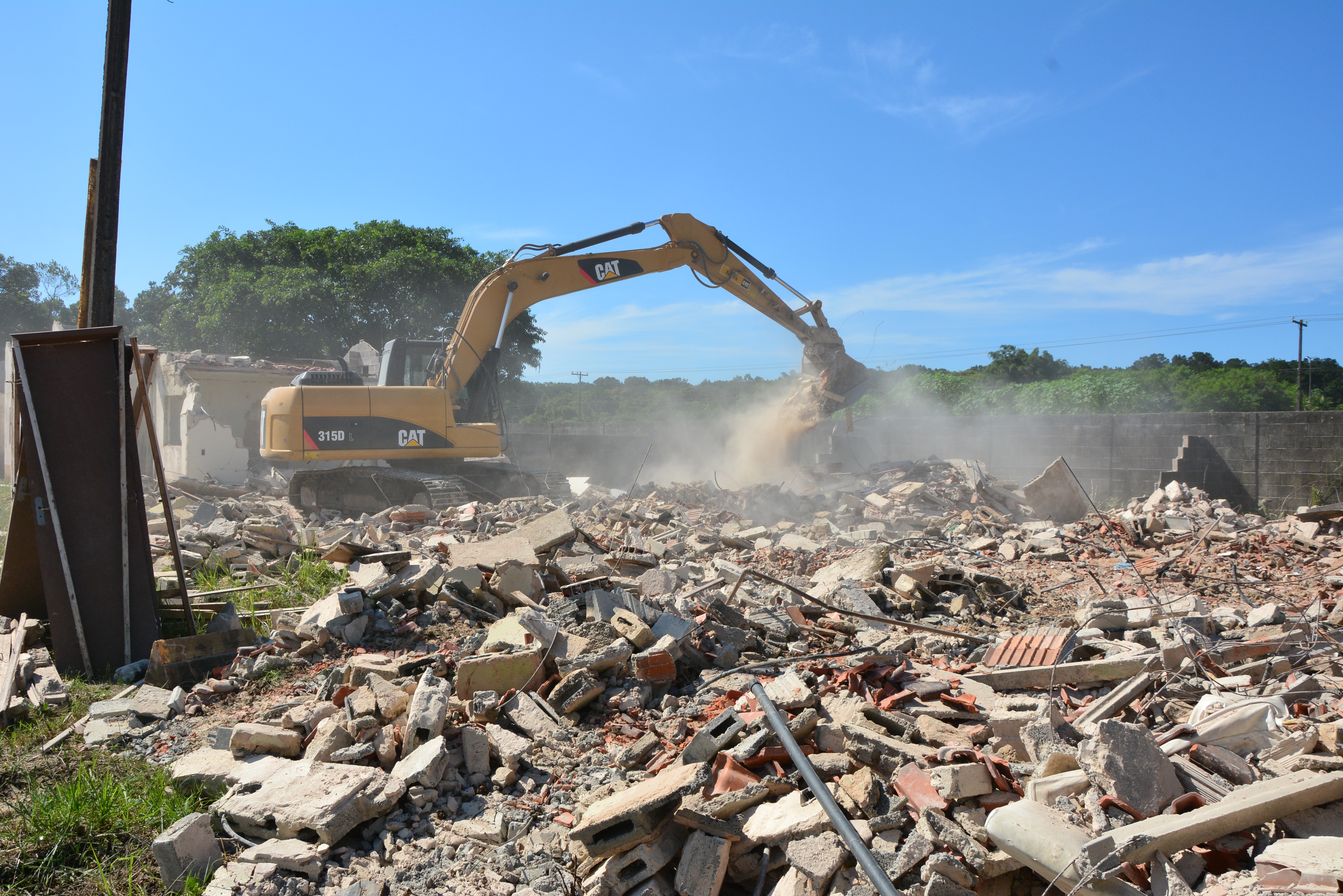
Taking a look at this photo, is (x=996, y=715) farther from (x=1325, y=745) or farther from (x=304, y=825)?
(x=304, y=825)

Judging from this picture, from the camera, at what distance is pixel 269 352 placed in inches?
1302

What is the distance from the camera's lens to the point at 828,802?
2.66 m

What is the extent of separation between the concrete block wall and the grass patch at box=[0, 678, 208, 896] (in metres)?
10.1

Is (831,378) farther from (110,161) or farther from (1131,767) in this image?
(1131,767)

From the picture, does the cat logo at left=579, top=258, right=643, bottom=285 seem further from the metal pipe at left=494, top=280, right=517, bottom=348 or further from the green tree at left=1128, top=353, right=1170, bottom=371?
the green tree at left=1128, top=353, right=1170, bottom=371

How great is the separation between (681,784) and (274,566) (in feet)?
20.3

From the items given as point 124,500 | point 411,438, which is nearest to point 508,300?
point 411,438

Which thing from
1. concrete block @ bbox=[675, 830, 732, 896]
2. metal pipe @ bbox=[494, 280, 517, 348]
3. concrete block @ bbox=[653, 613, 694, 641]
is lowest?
concrete block @ bbox=[675, 830, 732, 896]

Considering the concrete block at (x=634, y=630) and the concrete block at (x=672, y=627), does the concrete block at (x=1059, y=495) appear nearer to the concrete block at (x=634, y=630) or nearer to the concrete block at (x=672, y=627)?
the concrete block at (x=672, y=627)

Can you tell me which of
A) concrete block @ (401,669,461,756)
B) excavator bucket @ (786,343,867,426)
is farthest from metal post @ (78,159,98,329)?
excavator bucket @ (786,343,867,426)

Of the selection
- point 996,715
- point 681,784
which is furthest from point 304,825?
point 996,715

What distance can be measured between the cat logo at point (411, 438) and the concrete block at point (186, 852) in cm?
885

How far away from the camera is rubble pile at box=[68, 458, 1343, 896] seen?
2.62 m

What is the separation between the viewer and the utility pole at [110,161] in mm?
6523
